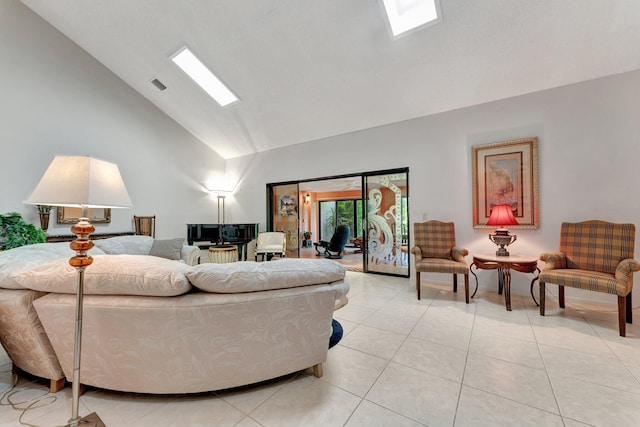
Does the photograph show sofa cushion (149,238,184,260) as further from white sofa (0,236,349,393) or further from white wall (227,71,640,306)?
white wall (227,71,640,306)

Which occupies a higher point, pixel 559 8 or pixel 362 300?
pixel 559 8

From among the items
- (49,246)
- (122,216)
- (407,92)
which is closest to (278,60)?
(407,92)

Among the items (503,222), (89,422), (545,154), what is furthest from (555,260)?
(89,422)

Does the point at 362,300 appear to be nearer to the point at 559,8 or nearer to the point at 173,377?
the point at 173,377

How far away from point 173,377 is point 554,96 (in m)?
4.72

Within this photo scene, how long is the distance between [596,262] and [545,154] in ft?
4.50

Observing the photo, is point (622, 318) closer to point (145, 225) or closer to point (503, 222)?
point (503, 222)

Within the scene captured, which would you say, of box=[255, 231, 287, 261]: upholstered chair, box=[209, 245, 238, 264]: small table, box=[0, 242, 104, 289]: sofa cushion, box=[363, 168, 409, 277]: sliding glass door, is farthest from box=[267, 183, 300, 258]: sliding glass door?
box=[0, 242, 104, 289]: sofa cushion

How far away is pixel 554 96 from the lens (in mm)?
3062

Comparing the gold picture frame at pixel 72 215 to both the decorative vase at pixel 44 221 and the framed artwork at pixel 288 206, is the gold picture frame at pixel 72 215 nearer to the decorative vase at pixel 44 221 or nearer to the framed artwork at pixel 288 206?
the decorative vase at pixel 44 221

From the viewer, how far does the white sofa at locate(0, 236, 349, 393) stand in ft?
4.02

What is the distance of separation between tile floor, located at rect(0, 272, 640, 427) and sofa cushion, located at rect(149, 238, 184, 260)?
1.81 m

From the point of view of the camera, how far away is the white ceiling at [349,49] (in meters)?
2.50

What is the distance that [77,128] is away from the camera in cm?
398
